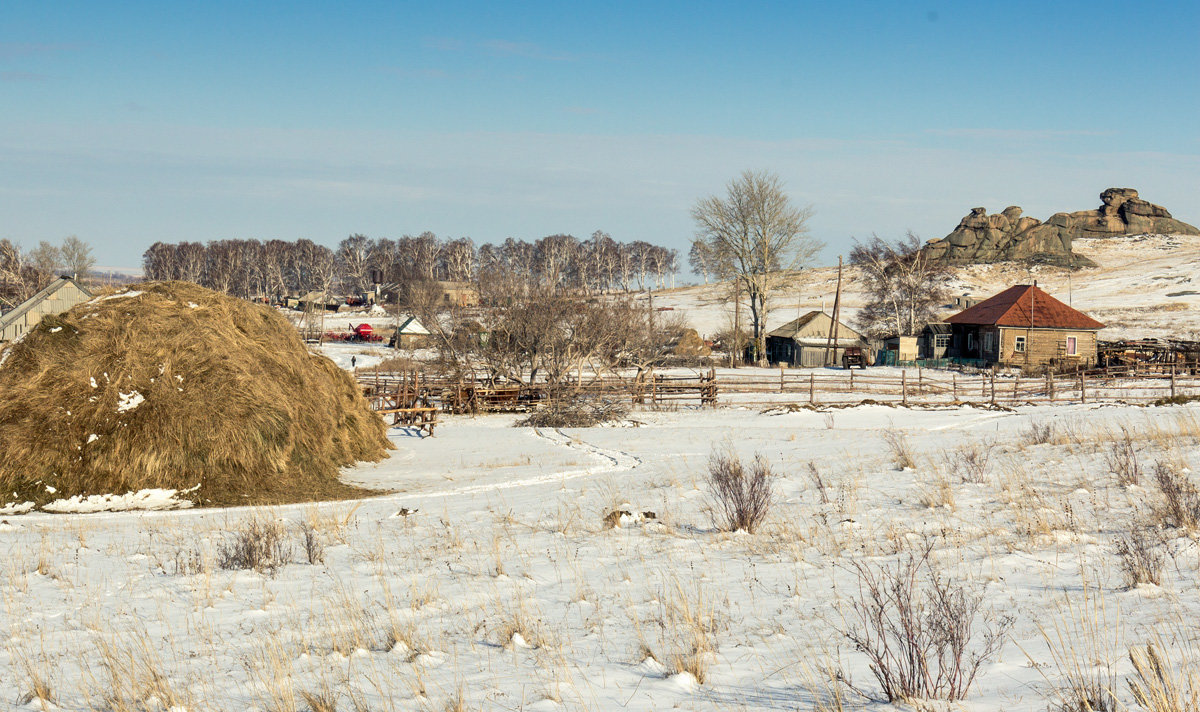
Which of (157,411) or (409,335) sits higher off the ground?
(409,335)

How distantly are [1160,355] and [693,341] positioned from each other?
26.4 metres

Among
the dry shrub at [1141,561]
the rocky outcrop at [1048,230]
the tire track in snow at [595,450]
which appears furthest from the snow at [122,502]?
the rocky outcrop at [1048,230]

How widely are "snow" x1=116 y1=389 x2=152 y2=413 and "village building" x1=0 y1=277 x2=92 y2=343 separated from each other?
3832 centimetres

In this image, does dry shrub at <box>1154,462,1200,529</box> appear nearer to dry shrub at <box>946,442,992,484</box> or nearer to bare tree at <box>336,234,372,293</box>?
dry shrub at <box>946,442,992,484</box>

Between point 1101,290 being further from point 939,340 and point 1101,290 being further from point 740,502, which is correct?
point 740,502

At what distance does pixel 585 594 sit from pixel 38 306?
5066cm

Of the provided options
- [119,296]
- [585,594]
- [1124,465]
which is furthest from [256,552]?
[1124,465]

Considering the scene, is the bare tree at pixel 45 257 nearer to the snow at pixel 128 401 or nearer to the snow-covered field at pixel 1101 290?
the snow-covered field at pixel 1101 290

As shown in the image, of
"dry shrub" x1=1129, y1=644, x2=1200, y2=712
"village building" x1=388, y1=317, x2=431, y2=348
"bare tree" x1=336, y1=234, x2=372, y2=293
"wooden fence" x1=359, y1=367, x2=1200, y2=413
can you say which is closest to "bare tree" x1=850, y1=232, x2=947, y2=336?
"wooden fence" x1=359, y1=367, x2=1200, y2=413

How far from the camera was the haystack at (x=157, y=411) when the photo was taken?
40.8ft

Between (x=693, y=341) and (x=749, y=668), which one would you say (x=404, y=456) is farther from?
(x=693, y=341)

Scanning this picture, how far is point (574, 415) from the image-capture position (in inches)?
998

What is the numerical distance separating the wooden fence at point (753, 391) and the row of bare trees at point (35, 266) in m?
51.3

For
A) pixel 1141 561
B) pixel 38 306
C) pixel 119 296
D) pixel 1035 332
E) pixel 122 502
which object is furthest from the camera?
pixel 1035 332
